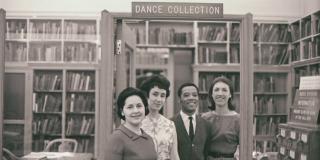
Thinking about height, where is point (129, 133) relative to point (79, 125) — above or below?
above

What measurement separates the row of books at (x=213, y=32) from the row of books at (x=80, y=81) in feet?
5.60

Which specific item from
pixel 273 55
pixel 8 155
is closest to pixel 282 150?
pixel 273 55

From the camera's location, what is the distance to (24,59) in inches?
227

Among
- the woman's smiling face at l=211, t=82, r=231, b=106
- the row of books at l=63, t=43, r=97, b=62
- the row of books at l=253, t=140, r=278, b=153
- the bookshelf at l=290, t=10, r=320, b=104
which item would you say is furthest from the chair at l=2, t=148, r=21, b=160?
the row of books at l=63, t=43, r=97, b=62

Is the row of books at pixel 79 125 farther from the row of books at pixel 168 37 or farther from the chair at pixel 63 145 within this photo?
the row of books at pixel 168 37

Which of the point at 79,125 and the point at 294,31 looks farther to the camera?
the point at 79,125

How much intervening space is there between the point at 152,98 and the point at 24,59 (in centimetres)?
354

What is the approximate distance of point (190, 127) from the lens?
9.82 ft

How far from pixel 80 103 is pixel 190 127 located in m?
3.21

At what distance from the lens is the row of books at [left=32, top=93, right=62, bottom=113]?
5.68 metres

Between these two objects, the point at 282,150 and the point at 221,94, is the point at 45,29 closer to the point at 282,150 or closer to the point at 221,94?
the point at 221,94

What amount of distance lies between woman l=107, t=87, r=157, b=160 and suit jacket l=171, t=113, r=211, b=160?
50 cm

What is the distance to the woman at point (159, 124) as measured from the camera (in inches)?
105

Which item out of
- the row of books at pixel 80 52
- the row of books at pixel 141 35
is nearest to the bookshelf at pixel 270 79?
the row of books at pixel 141 35
